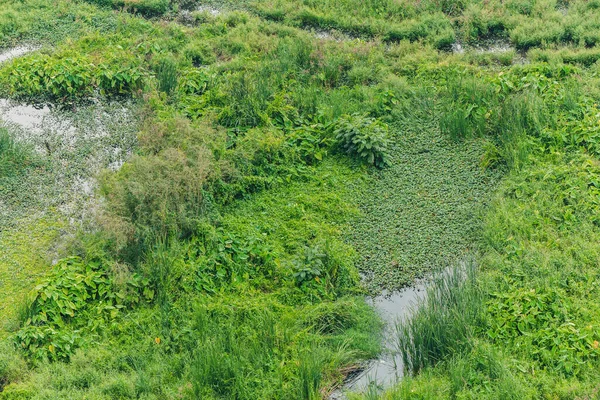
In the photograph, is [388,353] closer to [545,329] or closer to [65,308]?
[545,329]

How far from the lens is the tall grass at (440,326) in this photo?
752 centimetres

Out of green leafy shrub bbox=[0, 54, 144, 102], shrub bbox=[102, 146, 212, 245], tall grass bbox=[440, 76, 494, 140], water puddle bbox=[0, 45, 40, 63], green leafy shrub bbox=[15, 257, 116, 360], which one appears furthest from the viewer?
water puddle bbox=[0, 45, 40, 63]

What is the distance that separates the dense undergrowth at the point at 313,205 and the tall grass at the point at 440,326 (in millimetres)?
24

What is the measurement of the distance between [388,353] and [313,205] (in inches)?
97.9

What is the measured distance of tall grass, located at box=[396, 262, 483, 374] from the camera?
24.7ft

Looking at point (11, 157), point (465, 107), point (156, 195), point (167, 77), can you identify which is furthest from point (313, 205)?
point (11, 157)

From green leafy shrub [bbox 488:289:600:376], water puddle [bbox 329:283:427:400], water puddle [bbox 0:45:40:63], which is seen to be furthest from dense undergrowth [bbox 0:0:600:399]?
water puddle [bbox 0:45:40:63]

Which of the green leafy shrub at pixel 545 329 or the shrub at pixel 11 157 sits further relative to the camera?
the shrub at pixel 11 157

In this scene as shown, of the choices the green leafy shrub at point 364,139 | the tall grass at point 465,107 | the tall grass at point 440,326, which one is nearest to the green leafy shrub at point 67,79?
the green leafy shrub at point 364,139

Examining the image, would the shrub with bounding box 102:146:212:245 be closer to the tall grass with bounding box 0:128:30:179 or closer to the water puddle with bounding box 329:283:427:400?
the tall grass with bounding box 0:128:30:179

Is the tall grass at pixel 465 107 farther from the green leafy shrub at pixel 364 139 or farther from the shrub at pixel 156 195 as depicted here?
the shrub at pixel 156 195

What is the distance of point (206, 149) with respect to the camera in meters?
9.80

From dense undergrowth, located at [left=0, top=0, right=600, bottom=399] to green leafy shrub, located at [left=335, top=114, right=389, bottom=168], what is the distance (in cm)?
4

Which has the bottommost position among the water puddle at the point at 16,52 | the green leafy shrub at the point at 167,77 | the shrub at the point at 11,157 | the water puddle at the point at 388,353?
the water puddle at the point at 388,353
